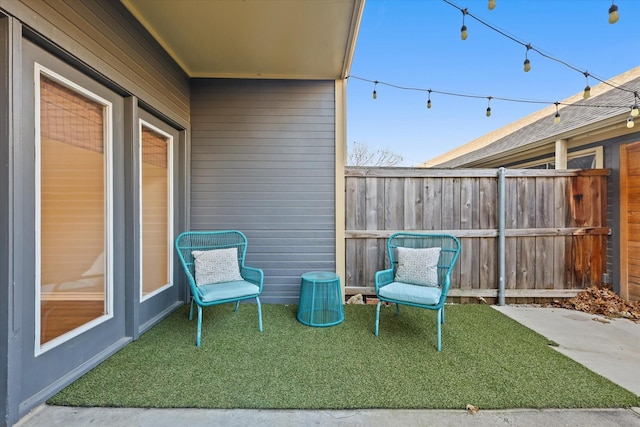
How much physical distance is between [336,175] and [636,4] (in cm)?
510

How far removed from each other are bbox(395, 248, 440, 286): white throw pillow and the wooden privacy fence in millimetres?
556

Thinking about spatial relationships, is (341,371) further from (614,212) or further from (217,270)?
(614,212)

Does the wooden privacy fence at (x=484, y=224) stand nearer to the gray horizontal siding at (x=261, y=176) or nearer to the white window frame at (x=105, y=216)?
the gray horizontal siding at (x=261, y=176)

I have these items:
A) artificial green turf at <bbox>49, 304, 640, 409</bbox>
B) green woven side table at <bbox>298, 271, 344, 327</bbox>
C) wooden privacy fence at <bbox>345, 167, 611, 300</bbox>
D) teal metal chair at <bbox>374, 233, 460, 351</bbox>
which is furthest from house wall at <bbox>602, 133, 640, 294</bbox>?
green woven side table at <bbox>298, 271, 344, 327</bbox>

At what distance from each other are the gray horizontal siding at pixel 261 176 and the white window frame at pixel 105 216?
1.09m

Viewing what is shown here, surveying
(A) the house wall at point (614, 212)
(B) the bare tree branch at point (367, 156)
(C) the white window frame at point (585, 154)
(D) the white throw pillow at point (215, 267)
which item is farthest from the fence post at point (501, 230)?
(B) the bare tree branch at point (367, 156)

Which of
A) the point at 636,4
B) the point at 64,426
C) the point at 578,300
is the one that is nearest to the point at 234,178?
the point at 64,426

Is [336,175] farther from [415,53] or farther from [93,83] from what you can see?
[415,53]

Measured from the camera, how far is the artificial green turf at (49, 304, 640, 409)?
5.08 feet

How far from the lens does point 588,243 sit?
10.5 feet

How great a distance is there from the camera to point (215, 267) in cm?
260

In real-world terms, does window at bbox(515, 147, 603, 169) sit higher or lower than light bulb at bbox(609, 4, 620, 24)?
lower

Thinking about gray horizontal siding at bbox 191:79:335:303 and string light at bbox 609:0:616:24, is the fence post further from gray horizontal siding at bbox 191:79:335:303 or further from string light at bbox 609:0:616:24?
gray horizontal siding at bbox 191:79:335:303

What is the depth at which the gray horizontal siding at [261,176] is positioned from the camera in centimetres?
317
